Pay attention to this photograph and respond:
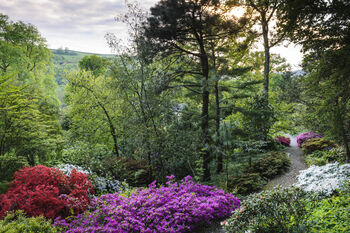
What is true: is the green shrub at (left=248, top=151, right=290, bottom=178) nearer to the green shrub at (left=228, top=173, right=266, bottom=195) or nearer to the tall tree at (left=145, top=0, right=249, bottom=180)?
the green shrub at (left=228, top=173, right=266, bottom=195)

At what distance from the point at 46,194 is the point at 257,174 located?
6.51m

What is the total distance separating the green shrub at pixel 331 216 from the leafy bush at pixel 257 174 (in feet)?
8.13

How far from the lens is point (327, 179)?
4.94 m

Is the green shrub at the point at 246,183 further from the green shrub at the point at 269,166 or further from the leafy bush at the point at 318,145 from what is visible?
the leafy bush at the point at 318,145

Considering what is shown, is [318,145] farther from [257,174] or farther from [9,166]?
[9,166]

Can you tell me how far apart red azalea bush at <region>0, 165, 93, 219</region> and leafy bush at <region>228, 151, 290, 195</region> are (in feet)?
14.8

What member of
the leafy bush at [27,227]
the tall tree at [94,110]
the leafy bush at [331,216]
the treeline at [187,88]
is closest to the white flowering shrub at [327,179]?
the leafy bush at [331,216]

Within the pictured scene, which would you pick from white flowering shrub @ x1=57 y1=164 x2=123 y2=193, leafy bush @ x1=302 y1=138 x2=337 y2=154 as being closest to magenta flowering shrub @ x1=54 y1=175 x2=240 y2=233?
white flowering shrub @ x1=57 y1=164 x2=123 y2=193

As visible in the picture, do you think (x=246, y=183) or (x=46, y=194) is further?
(x=246, y=183)

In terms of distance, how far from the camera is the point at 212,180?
24.5 feet

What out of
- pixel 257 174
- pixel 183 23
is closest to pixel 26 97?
pixel 183 23

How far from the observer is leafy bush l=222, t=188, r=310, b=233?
285 centimetres

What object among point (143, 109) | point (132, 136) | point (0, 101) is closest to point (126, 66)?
point (143, 109)

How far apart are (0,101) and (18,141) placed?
1301 mm
